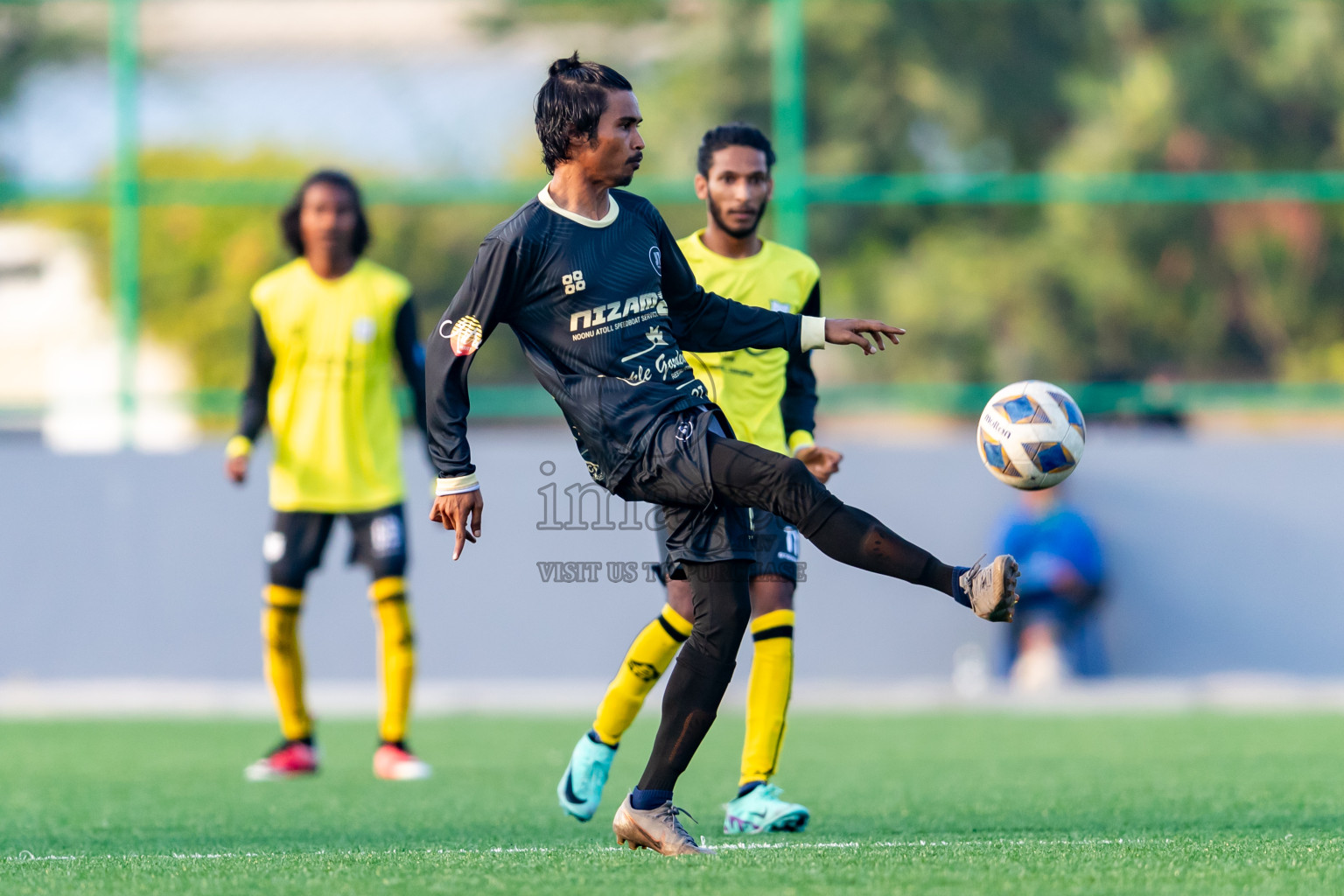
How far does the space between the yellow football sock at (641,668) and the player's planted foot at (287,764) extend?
2219mm

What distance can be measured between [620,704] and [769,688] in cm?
50

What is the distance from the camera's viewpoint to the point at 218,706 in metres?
11.0

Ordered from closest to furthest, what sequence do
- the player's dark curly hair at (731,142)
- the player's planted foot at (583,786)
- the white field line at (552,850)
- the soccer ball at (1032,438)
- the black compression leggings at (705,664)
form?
the white field line at (552,850) → the black compression leggings at (705,664) → the soccer ball at (1032,438) → the player's planted foot at (583,786) → the player's dark curly hair at (731,142)

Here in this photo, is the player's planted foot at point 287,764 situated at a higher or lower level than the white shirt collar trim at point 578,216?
lower

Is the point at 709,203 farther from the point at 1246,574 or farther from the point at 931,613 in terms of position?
the point at 1246,574

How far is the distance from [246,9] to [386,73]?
2579 mm

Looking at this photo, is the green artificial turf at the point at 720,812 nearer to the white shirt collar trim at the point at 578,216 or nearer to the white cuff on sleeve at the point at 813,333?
the white cuff on sleeve at the point at 813,333

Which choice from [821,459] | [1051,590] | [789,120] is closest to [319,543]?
→ [821,459]

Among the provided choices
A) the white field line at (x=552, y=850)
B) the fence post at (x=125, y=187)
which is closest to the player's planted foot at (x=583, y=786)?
the white field line at (x=552, y=850)

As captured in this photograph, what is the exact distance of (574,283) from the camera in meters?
4.61

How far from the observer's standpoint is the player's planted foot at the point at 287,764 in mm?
7180

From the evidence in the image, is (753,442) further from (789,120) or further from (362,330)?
(789,120)

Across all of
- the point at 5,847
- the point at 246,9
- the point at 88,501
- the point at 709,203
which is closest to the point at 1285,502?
the point at 709,203

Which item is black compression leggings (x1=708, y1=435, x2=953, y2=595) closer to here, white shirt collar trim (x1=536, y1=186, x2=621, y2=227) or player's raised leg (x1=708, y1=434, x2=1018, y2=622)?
player's raised leg (x1=708, y1=434, x2=1018, y2=622)
